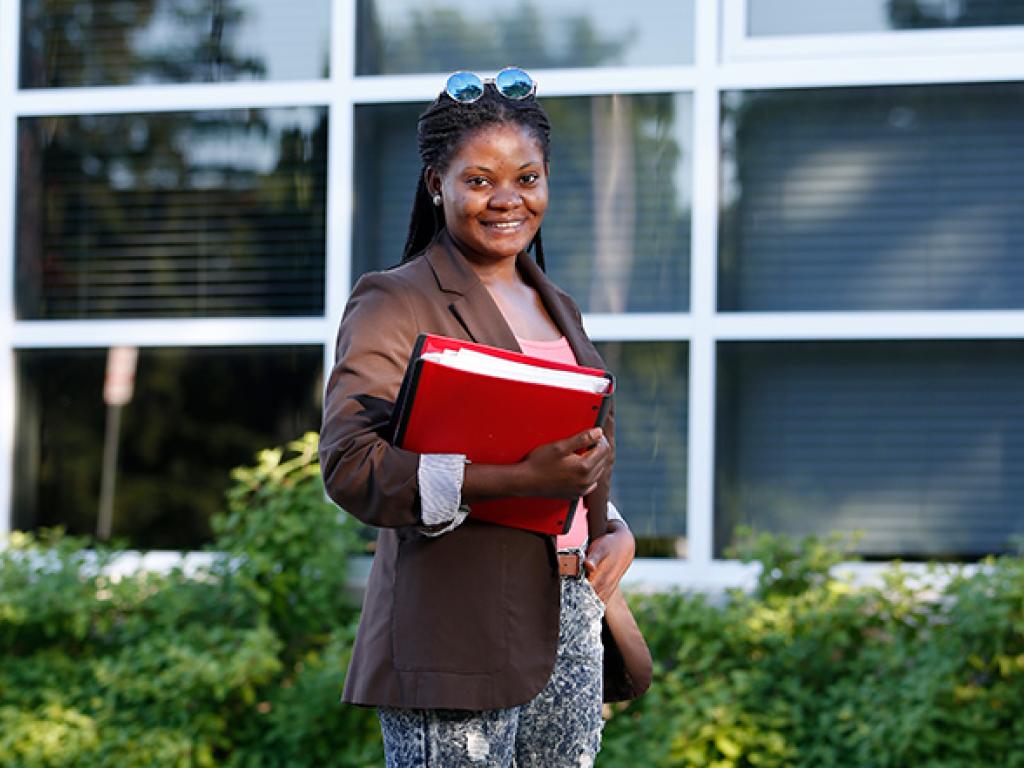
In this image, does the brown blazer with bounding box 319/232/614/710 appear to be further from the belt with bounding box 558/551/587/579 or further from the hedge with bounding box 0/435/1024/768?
the hedge with bounding box 0/435/1024/768

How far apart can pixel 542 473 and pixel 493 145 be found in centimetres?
53

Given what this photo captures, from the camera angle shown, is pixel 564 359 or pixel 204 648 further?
pixel 204 648

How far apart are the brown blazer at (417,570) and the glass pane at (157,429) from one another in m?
2.54

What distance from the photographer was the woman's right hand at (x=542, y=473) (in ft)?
6.42

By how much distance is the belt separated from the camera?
7.21ft

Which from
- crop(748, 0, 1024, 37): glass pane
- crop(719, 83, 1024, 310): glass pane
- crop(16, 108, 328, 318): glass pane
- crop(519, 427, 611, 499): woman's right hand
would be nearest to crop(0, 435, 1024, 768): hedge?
crop(16, 108, 328, 318): glass pane

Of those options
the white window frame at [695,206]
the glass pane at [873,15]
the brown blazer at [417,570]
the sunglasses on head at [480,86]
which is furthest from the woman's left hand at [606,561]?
the glass pane at [873,15]

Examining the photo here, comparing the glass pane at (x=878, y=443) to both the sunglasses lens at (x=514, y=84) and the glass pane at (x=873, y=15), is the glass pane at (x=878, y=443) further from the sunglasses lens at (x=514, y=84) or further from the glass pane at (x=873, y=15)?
the sunglasses lens at (x=514, y=84)

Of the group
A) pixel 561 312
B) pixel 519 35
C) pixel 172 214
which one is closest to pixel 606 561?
pixel 561 312

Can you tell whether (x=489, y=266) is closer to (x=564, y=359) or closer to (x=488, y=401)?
(x=564, y=359)

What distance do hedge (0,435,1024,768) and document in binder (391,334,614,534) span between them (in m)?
2.02

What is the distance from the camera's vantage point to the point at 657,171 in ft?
14.7

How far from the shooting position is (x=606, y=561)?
2.23 meters

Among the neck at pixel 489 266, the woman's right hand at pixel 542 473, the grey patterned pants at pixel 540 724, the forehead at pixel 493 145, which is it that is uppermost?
the forehead at pixel 493 145
